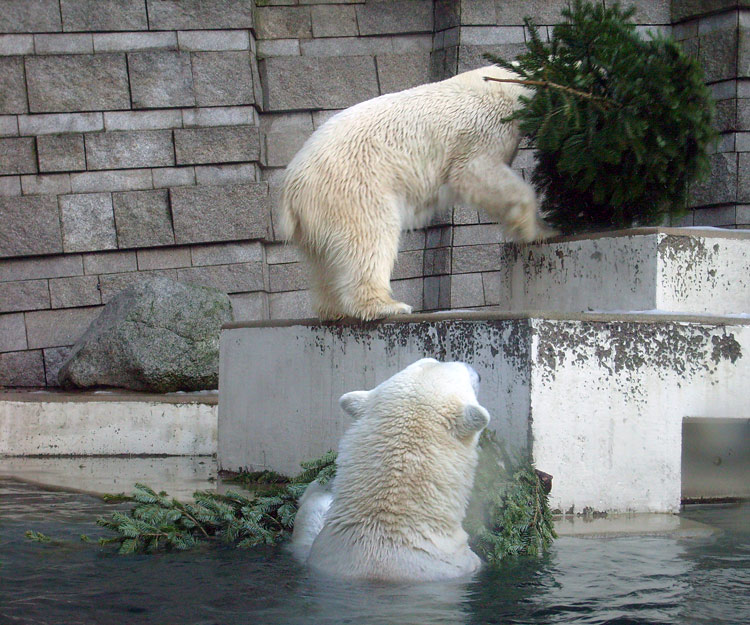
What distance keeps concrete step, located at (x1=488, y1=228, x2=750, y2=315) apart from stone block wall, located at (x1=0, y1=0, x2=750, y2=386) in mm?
3896

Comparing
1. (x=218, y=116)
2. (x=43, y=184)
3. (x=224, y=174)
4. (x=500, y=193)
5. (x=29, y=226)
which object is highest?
(x=218, y=116)

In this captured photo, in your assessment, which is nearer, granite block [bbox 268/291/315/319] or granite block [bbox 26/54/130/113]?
granite block [bbox 26/54/130/113]

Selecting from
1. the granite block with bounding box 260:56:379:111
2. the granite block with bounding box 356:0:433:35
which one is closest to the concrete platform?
the granite block with bounding box 260:56:379:111

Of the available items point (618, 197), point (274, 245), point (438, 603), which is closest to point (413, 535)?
point (438, 603)

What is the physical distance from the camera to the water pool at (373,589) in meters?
2.61

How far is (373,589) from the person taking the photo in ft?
9.43

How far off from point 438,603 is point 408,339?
1759 millimetres

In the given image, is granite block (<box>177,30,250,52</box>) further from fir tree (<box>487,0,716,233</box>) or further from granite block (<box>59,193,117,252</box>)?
fir tree (<box>487,0,716,233</box>)

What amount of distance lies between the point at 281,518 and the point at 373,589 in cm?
116

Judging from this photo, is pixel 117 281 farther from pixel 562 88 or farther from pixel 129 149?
pixel 562 88

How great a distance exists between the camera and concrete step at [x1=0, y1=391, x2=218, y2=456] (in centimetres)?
685

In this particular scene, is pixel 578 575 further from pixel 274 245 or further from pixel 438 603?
pixel 274 245

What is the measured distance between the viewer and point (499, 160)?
4.93 m

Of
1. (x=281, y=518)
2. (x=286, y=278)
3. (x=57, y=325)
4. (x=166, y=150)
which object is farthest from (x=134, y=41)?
(x=281, y=518)
